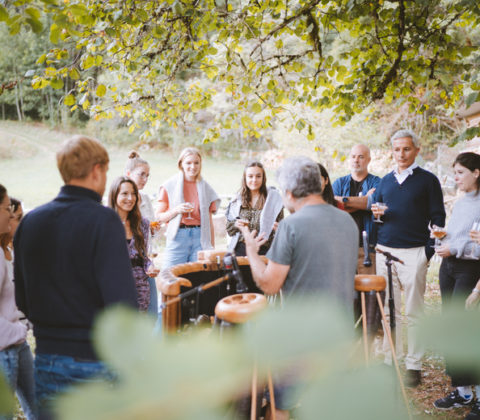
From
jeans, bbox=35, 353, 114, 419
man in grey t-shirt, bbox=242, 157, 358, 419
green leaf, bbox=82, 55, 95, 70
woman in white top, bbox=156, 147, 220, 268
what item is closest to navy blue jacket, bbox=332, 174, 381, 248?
woman in white top, bbox=156, 147, 220, 268

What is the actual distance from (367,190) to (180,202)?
1912 millimetres

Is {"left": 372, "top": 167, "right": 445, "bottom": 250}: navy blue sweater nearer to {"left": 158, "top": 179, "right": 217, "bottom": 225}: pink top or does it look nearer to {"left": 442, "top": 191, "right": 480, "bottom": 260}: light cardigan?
{"left": 442, "top": 191, "right": 480, "bottom": 260}: light cardigan

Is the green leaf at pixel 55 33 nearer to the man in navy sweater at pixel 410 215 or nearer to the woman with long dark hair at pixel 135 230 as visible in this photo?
the woman with long dark hair at pixel 135 230

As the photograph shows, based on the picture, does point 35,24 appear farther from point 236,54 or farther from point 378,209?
point 378,209

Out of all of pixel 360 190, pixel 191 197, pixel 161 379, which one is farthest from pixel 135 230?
pixel 161 379

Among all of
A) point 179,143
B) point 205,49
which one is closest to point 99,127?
point 179,143

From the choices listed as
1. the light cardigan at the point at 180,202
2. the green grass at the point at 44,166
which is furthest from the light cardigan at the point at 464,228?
the green grass at the point at 44,166

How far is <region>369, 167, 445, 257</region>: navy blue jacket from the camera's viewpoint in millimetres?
3609

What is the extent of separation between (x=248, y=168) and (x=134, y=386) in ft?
12.7

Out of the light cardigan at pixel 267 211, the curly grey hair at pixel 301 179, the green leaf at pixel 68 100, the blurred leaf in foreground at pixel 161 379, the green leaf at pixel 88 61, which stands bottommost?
the light cardigan at pixel 267 211

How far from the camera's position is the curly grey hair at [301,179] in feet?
7.31

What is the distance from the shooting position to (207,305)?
2789mm

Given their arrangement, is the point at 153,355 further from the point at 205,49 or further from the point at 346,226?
the point at 205,49

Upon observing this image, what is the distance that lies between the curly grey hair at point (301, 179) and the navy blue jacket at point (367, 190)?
1.88 metres
